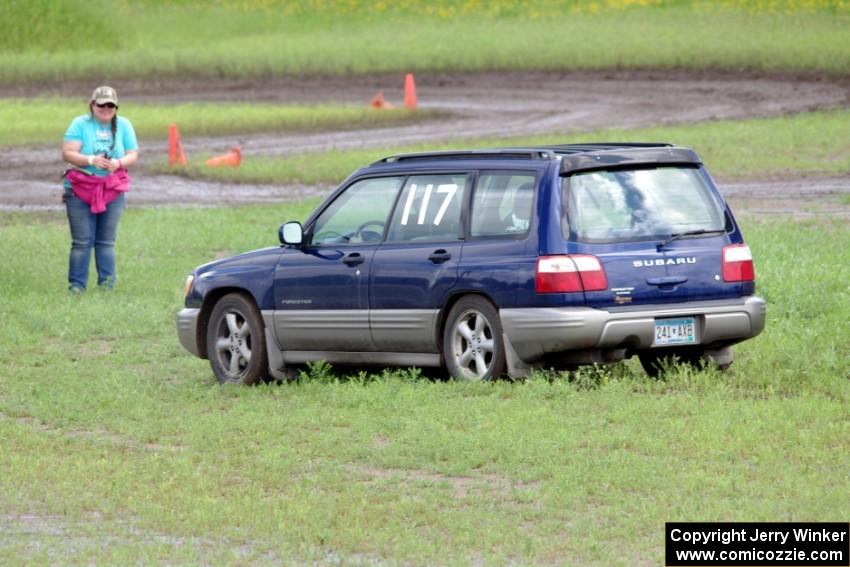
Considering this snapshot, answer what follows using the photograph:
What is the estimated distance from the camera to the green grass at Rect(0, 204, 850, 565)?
842 cm

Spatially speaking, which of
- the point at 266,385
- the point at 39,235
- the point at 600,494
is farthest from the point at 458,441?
the point at 39,235

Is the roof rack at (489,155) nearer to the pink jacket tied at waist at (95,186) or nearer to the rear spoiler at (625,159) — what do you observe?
the rear spoiler at (625,159)

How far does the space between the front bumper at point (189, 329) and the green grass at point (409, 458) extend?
263 mm

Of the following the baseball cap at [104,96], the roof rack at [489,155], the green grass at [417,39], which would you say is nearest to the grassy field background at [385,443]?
the roof rack at [489,155]

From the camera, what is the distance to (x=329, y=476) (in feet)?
32.1

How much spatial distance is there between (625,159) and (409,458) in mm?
3016

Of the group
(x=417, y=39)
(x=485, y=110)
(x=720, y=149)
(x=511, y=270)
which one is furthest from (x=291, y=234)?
(x=417, y=39)

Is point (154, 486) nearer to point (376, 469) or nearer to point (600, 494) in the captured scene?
point (376, 469)

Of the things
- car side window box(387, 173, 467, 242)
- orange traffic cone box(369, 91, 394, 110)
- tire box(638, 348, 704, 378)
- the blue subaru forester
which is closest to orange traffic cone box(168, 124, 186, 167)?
orange traffic cone box(369, 91, 394, 110)

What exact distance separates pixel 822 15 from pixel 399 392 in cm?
4734

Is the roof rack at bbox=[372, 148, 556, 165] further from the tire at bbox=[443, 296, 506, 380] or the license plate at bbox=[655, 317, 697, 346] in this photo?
the license plate at bbox=[655, 317, 697, 346]

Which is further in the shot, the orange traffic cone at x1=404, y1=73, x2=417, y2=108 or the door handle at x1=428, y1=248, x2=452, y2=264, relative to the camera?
the orange traffic cone at x1=404, y1=73, x2=417, y2=108

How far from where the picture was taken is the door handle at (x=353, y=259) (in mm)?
13031

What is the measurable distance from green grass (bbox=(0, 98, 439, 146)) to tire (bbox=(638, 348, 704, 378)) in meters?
26.5
